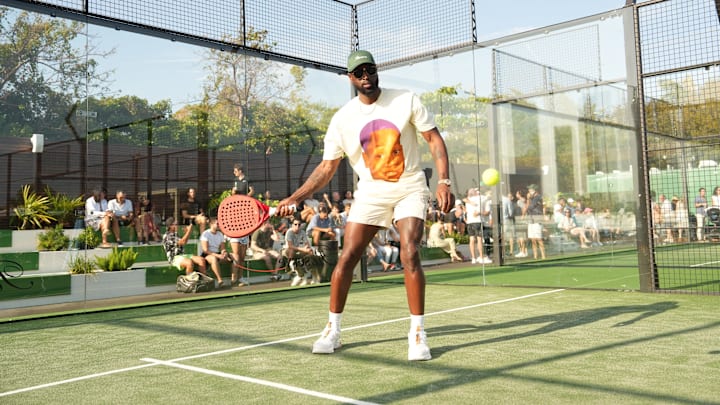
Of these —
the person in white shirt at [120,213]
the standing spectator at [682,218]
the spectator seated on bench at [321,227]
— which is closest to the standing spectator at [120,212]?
the person in white shirt at [120,213]

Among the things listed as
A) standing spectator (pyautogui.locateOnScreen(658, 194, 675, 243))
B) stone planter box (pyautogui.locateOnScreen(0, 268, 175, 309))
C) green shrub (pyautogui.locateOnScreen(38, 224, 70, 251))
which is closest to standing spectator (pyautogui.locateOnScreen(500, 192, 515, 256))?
standing spectator (pyautogui.locateOnScreen(658, 194, 675, 243))

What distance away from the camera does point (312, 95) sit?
397 inches

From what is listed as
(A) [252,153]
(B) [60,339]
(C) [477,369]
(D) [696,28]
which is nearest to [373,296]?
(A) [252,153]

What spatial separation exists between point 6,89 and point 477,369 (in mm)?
6476

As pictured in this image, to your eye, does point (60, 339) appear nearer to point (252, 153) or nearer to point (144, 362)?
point (144, 362)

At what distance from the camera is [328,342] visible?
3998 millimetres

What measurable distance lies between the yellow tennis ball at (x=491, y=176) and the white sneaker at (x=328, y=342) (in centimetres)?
537

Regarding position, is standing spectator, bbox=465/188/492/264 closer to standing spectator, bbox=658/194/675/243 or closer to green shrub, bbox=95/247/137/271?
standing spectator, bbox=658/194/675/243

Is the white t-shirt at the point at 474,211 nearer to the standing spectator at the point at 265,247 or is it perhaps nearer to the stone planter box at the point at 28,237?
the standing spectator at the point at 265,247

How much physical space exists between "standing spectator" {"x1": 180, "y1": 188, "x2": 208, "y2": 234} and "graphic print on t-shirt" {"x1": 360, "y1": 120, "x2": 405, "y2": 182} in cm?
515

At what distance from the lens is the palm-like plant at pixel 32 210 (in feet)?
26.7

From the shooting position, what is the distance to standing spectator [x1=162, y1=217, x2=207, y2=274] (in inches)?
333

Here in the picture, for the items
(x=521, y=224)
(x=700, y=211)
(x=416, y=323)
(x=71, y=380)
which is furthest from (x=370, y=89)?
(x=700, y=211)

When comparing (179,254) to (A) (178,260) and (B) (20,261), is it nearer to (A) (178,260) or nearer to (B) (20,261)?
(A) (178,260)
